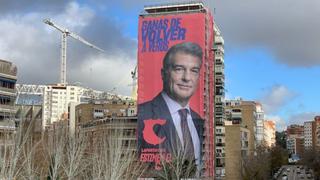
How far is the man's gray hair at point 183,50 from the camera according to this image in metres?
106

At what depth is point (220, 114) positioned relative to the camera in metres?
118

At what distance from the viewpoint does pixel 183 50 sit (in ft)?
349

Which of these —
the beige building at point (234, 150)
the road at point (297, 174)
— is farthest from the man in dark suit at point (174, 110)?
the road at point (297, 174)

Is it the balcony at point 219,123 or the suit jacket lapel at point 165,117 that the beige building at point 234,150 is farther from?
the suit jacket lapel at point 165,117

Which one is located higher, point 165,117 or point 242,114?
point 242,114

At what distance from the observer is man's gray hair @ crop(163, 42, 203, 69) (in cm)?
10556

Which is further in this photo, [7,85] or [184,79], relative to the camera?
[184,79]

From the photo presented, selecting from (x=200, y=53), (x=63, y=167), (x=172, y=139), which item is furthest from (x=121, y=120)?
(x=63, y=167)

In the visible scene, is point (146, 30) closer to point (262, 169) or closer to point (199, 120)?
point (199, 120)

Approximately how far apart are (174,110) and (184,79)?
5681mm

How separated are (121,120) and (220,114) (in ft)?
68.0

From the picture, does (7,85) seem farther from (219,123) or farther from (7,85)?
(219,123)

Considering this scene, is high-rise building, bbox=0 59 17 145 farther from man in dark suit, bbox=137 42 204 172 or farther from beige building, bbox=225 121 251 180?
beige building, bbox=225 121 251 180

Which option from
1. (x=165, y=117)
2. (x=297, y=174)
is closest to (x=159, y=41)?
(x=165, y=117)
